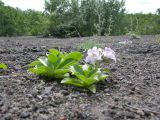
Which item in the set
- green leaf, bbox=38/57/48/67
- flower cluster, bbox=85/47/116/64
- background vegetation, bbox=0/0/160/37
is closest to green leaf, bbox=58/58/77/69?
green leaf, bbox=38/57/48/67

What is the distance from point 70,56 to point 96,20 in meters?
10.3

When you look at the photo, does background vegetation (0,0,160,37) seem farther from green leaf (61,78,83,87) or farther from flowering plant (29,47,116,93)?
green leaf (61,78,83,87)

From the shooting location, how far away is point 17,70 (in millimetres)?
3773

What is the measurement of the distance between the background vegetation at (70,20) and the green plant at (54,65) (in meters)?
9.40

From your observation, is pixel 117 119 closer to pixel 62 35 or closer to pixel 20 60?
pixel 20 60

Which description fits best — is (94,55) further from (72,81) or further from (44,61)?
(44,61)

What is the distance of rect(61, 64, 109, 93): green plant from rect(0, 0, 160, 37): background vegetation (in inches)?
379

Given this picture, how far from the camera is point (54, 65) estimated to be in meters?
3.28

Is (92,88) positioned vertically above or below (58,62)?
below

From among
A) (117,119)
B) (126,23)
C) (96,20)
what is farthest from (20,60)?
(126,23)

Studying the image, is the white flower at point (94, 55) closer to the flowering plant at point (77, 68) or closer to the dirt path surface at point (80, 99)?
the flowering plant at point (77, 68)

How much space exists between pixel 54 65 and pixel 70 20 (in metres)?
10.9

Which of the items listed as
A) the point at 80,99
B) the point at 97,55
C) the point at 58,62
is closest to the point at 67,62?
the point at 58,62

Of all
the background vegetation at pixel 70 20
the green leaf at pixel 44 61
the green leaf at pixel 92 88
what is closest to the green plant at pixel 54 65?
the green leaf at pixel 44 61
